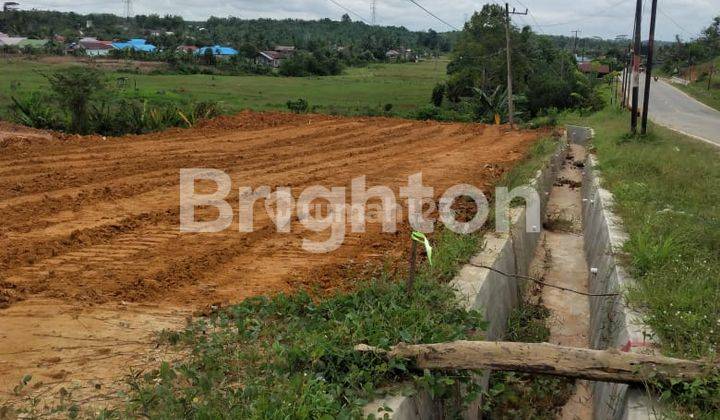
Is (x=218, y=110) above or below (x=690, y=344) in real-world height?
above

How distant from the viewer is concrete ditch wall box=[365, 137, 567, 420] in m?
3.37

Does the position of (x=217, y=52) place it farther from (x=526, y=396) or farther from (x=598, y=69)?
(x=526, y=396)

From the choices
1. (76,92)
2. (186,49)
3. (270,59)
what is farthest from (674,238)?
(186,49)

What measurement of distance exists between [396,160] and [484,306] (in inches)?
314

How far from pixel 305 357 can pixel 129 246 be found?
3374 mm

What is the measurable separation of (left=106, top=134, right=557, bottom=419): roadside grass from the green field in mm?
17011

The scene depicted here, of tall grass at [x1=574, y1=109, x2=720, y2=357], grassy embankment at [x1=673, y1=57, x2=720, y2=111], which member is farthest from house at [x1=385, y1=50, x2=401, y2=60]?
tall grass at [x1=574, y1=109, x2=720, y2=357]

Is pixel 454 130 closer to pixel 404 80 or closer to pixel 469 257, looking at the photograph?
pixel 469 257

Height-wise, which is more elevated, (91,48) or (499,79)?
Result: (91,48)

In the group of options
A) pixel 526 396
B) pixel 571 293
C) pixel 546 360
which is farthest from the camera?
pixel 571 293

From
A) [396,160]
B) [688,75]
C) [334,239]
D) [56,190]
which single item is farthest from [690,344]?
[688,75]

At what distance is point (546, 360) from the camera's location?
12.0 feet

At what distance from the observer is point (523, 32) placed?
4606 centimetres

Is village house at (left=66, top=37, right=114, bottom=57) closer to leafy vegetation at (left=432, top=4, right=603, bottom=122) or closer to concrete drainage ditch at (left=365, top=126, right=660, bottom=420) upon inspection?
leafy vegetation at (left=432, top=4, right=603, bottom=122)
